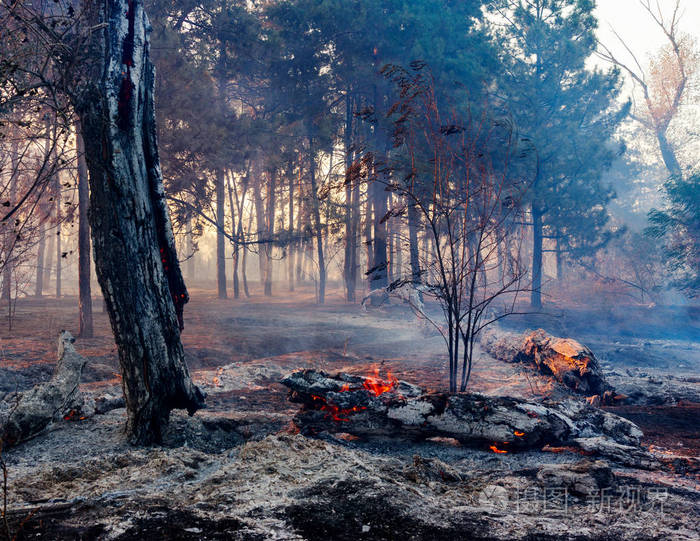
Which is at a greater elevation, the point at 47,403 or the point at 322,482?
the point at 47,403

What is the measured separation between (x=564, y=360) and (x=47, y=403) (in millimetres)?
7964

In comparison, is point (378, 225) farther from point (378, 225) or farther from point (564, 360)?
point (564, 360)

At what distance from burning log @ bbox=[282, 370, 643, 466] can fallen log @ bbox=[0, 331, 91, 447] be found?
7.41ft

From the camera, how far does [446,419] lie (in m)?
4.61

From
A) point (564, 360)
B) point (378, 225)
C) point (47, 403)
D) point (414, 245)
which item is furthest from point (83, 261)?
point (378, 225)

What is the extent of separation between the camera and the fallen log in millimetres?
4053

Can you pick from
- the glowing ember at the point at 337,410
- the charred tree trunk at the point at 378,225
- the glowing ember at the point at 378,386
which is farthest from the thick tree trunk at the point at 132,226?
the charred tree trunk at the point at 378,225

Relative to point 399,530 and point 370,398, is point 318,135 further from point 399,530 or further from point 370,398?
point 399,530

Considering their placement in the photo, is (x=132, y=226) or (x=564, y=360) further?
(x=564, y=360)

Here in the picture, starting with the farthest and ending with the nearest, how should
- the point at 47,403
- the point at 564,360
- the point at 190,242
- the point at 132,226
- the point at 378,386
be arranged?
the point at 190,242 < the point at 564,360 < the point at 378,386 < the point at 47,403 < the point at 132,226

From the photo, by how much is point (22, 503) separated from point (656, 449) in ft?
18.8

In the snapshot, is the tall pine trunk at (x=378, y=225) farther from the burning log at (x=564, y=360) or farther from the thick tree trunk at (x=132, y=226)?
the thick tree trunk at (x=132, y=226)

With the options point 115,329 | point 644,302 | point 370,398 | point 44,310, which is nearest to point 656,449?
point 370,398

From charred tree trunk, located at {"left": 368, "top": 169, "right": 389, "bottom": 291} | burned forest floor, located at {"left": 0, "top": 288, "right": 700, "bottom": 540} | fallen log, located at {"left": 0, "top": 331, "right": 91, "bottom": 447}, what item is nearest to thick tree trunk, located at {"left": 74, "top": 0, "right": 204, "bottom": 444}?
burned forest floor, located at {"left": 0, "top": 288, "right": 700, "bottom": 540}
